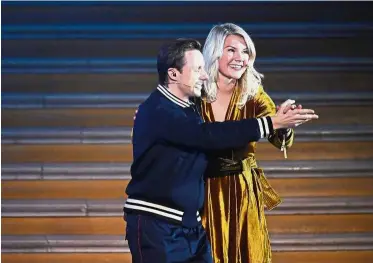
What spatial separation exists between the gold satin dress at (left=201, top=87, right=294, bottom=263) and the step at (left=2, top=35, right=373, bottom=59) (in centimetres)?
173

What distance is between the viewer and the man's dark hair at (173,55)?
110 inches

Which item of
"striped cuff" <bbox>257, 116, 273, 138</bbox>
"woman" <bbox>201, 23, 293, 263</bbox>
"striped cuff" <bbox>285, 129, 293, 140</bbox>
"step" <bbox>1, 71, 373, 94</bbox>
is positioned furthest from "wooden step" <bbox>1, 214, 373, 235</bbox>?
"striped cuff" <bbox>257, 116, 273, 138</bbox>

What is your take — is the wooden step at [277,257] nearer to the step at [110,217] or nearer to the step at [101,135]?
the step at [110,217]

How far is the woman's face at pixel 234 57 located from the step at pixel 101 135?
1.69 meters

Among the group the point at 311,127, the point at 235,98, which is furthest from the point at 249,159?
the point at 311,127

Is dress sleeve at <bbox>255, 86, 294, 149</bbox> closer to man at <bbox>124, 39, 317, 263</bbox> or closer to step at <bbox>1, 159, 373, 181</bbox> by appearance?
man at <bbox>124, 39, 317, 263</bbox>

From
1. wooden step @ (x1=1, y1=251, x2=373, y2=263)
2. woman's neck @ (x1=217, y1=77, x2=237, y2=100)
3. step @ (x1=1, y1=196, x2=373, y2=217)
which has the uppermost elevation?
woman's neck @ (x1=217, y1=77, x2=237, y2=100)

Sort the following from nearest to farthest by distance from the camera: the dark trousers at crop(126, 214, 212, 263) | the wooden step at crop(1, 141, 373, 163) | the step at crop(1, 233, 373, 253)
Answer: the dark trousers at crop(126, 214, 212, 263) < the step at crop(1, 233, 373, 253) < the wooden step at crop(1, 141, 373, 163)

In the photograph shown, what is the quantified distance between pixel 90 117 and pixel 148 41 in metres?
0.54

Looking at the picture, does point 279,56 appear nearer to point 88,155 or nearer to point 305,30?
point 305,30

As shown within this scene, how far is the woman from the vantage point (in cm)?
301

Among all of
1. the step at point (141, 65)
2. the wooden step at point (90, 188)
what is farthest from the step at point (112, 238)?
the step at point (141, 65)

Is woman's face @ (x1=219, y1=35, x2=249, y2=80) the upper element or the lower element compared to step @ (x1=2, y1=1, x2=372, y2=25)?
lower

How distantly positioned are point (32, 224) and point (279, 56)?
5.46 ft
